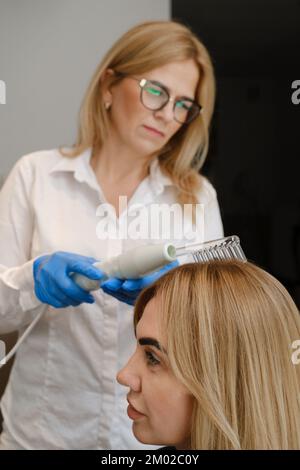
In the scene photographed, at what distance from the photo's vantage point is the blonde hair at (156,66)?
0.94 meters

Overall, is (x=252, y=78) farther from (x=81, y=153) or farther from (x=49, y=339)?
(x=49, y=339)

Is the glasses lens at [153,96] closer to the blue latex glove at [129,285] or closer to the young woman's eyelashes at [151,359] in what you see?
the blue latex glove at [129,285]

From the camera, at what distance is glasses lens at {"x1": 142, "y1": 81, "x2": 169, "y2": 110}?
2.99ft

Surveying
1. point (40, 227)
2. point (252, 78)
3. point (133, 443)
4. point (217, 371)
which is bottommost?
point (133, 443)

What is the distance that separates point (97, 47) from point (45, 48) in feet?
0.33

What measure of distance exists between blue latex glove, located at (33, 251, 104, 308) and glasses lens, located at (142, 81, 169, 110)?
0.90ft

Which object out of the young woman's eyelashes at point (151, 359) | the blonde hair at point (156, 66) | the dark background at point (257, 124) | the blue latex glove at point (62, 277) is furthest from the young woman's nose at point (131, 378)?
the dark background at point (257, 124)

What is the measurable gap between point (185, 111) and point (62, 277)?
353 millimetres

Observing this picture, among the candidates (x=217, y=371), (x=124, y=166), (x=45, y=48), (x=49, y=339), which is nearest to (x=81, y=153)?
(x=124, y=166)

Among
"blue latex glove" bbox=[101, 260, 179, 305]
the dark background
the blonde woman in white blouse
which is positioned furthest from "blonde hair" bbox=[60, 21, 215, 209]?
"blue latex glove" bbox=[101, 260, 179, 305]

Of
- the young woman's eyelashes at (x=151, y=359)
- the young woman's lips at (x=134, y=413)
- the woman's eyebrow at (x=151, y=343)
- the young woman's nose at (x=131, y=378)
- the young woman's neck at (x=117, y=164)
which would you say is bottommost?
the young woman's lips at (x=134, y=413)

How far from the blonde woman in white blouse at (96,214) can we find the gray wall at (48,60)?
3 cm

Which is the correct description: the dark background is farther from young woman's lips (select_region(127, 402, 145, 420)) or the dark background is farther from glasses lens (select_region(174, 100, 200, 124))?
young woman's lips (select_region(127, 402, 145, 420))

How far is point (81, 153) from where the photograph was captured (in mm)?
1015
